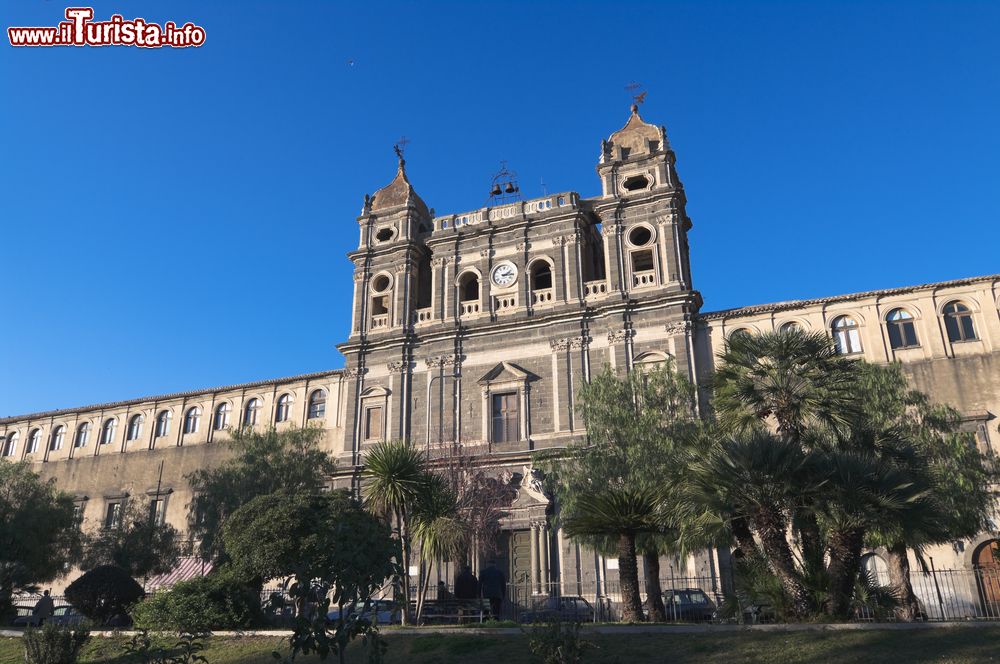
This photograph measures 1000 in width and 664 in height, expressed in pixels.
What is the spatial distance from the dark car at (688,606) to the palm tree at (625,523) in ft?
8.04

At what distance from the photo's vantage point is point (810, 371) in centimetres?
1806

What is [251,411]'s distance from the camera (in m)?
41.2

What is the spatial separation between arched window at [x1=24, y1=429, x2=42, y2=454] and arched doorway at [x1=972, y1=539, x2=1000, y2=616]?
4978 cm

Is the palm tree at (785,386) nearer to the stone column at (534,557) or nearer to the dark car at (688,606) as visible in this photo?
the dark car at (688,606)

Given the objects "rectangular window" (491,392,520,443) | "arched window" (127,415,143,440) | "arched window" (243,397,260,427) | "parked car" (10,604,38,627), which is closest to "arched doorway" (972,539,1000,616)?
"rectangular window" (491,392,520,443)

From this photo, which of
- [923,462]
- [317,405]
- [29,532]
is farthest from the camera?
[317,405]

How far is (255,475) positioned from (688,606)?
18382 mm

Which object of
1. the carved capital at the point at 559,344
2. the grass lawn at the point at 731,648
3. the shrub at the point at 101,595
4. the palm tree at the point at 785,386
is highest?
the carved capital at the point at 559,344

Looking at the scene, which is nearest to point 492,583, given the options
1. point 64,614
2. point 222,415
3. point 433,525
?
point 433,525

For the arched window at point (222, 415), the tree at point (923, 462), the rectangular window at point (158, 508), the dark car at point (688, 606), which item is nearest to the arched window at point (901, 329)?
the tree at point (923, 462)

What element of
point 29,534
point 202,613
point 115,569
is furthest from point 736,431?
point 29,534

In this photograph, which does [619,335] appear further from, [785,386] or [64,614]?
[64,614]

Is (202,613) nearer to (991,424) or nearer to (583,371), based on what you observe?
(583,371)

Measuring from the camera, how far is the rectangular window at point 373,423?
34.9 m
